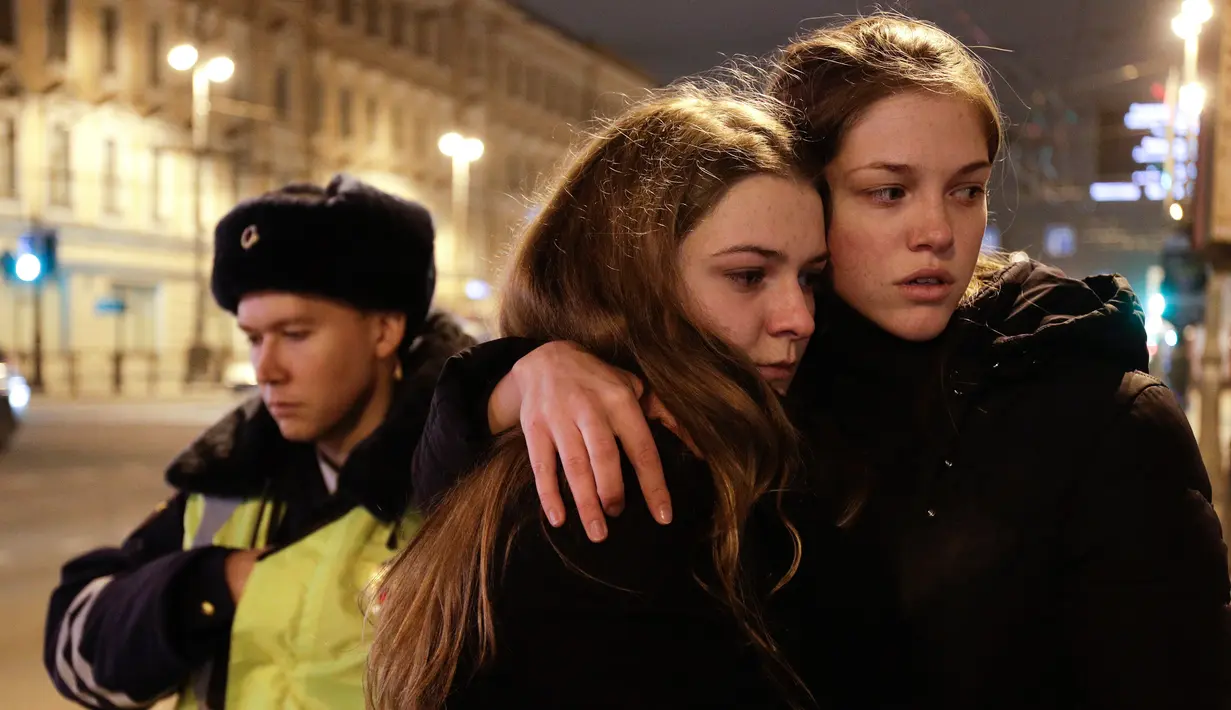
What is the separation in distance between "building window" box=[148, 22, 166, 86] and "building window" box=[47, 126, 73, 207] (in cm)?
313

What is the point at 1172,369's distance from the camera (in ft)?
70.5

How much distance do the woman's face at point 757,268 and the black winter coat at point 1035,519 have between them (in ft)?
0.61

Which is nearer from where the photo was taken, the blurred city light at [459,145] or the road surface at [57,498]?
the road surface at [57,498]

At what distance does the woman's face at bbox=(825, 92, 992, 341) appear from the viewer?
187 cm

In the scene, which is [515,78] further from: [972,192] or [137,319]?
[972,192]

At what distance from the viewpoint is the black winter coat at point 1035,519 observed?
5.28 ft

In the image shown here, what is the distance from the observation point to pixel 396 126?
4122 centimetres

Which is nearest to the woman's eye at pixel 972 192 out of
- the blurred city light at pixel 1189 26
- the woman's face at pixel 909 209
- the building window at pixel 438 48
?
the woman's face at pixel 909 209

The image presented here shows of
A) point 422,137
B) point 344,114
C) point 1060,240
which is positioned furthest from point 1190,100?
point 1060,240

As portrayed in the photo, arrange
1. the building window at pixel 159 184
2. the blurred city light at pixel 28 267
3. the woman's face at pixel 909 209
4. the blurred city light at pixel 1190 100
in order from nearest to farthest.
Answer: the woman's face at pixel 909 209, the blurred city light at pixel 1190 100, the blurred city light at pixel 28 267, the building window at pixel 159 184

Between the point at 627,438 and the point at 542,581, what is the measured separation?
0.21m

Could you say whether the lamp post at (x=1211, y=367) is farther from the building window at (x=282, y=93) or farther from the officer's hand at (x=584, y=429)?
the building window at (x=282, y=93)

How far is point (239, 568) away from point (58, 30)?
3126cm

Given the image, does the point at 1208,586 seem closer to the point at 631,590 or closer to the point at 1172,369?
the point at 631,590
